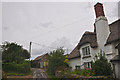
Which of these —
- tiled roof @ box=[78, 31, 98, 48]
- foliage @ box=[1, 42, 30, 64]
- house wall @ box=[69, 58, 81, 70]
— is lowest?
house wall @ box=[69, 58, 81, 70]

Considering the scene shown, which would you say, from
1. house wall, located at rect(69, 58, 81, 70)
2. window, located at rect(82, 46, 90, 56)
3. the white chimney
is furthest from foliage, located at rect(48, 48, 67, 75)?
the white chimney

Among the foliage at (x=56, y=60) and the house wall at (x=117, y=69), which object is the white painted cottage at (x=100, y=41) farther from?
the foliage at (x=56, y=60)

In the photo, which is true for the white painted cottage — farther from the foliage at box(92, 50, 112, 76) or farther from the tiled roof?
the foliage at box(92, 50, 112, 76)

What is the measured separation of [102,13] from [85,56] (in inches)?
267

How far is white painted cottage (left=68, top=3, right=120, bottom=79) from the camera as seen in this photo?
12.2m

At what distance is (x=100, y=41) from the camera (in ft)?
44.8

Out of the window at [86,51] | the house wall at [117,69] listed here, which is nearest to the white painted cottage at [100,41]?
the window at [86,51]

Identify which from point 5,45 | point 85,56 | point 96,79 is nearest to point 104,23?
point 85,56

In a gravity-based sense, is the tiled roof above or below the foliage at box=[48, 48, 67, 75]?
above

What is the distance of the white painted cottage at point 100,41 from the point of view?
40.2 feet

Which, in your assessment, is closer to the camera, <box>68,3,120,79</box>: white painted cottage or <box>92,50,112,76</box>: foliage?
<box>92,50,112,76</box>: foliage

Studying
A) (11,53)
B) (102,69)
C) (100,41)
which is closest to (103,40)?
(100,41)

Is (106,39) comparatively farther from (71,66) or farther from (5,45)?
(5,45)

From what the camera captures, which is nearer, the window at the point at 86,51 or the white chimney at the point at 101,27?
the white chimney at the point at 101,27
